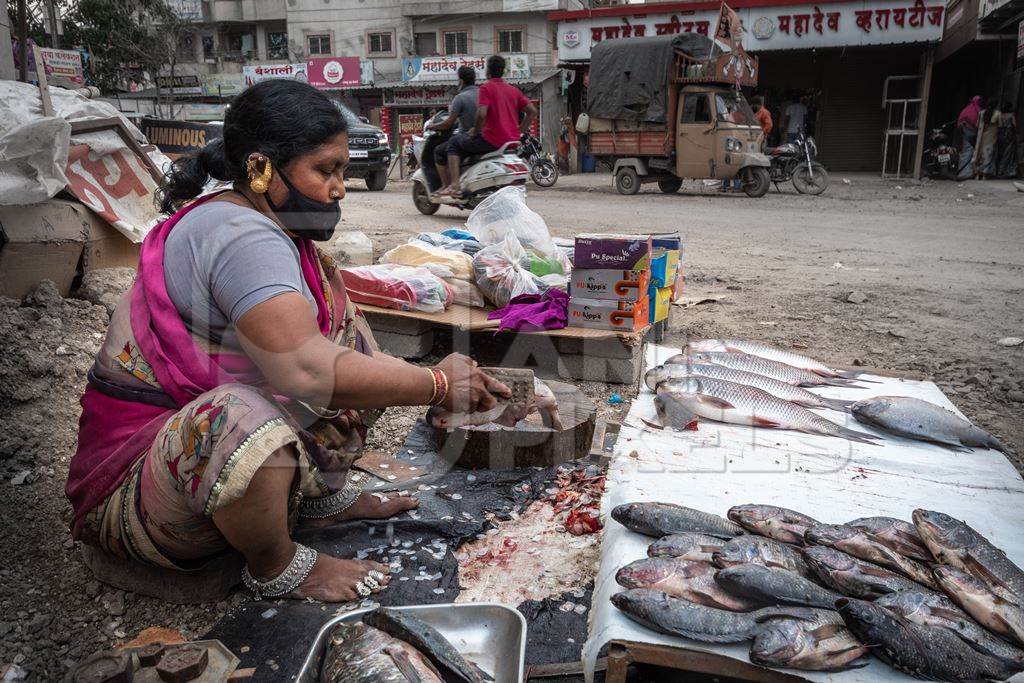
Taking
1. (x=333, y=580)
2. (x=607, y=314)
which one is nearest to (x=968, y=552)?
(x=333, y=580)

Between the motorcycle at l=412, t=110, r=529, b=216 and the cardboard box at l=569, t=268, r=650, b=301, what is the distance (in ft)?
17.0

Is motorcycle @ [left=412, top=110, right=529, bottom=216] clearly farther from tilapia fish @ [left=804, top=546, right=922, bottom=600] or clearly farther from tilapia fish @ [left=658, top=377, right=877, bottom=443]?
tilapia fish @ [left=804, top=546, right=922, bottom=600]

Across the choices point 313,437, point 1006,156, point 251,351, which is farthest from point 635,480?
point 1006,156

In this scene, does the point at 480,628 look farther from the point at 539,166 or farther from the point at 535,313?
the point at 539,166

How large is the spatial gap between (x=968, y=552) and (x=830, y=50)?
1998cm

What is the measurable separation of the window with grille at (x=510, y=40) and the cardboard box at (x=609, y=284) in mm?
28409

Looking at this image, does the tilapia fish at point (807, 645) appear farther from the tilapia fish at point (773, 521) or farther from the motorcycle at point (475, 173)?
the motorcycle at point (475, 173)

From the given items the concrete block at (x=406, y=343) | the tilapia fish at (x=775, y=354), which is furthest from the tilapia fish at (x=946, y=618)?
the concrete block at (x=406, y=343)

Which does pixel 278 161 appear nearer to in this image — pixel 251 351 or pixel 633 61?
pixel 251 351

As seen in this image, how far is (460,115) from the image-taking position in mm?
9273

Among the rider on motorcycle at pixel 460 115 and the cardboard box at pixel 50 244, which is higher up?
the rider on motorcycle at pixel 460 115

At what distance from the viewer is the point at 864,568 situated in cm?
173

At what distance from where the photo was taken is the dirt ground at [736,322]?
7.45 feet

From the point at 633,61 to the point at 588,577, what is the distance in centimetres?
1206
